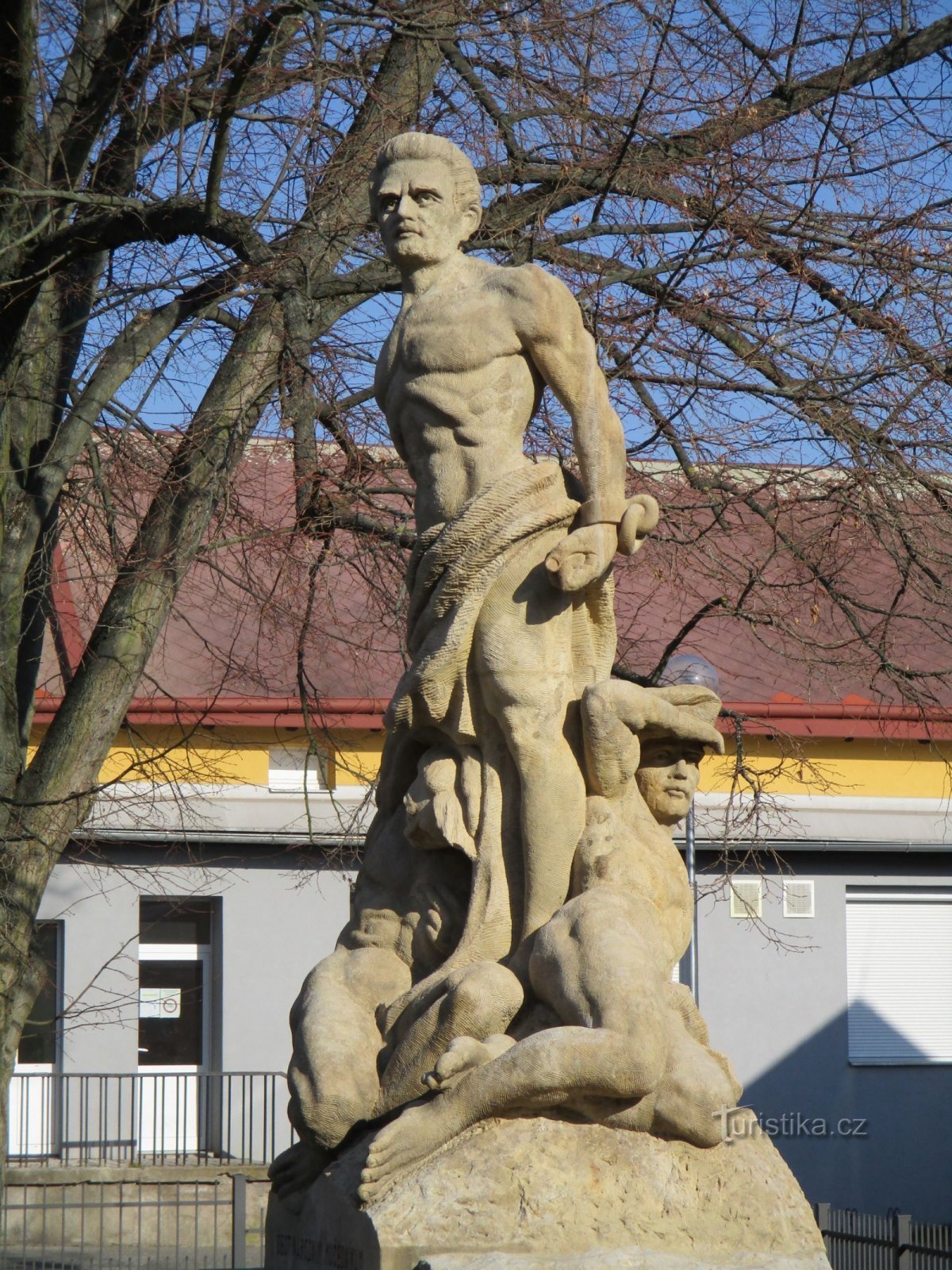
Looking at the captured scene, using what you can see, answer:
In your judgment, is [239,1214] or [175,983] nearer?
[239,1214]

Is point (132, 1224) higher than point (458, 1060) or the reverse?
the reverse

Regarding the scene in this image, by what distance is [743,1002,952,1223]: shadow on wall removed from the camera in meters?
16.9

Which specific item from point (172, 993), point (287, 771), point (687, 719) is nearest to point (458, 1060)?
point (687, 719)

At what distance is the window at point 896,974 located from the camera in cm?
1758

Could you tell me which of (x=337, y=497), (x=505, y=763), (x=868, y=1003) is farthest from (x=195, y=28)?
(x=868, y=1003)

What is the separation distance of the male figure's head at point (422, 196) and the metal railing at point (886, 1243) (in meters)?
6.25

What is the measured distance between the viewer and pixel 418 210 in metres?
6.27

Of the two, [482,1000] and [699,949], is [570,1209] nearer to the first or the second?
[482,1000]

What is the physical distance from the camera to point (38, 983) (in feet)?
31.9

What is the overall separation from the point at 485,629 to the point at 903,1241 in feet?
20.4

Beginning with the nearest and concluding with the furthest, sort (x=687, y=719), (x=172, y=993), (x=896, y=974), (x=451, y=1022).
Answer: (x=451, y=1022) → (x=687, y=719) → (x=172, y=993) → (x=896, y=974)

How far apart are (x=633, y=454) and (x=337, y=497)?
1552 mm

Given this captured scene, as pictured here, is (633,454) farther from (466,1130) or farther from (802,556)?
(466,1130)

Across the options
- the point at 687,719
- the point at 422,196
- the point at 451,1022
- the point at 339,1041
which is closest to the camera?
the point at 451,1022
